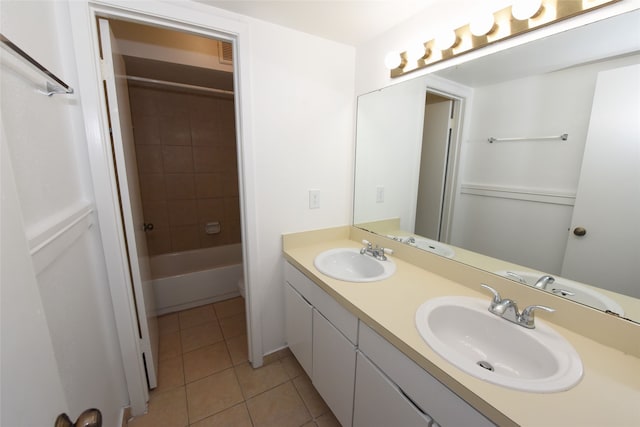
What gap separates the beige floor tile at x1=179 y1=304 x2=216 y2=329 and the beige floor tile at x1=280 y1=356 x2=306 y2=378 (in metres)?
0.81

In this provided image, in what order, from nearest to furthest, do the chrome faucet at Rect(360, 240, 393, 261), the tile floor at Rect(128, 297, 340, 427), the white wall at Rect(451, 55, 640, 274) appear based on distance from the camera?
the white wall at Rect(451, 55, 640, 274) → the tile floor at Rect(128, 297, 340, 427) → the chrome faucet at Rect(360, 240, 393, 261)

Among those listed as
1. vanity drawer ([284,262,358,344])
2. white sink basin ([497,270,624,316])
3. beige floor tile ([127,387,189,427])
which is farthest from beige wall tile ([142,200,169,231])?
white sink basin ([497,270,624,316])

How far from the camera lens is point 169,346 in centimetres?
193

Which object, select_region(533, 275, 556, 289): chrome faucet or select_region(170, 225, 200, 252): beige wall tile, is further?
select_region(170, 225, 200, 252): beige wall tile

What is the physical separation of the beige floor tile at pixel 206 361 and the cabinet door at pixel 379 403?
→ 1.05m

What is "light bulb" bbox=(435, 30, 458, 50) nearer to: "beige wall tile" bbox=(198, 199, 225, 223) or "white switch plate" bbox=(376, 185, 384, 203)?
"white switch plate" bbox=(376, 185, 384, 203)

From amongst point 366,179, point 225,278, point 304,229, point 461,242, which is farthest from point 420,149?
point 225,278

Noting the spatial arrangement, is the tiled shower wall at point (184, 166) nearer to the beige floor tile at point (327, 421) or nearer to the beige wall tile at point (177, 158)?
the beige wall tile at point (177, 158)

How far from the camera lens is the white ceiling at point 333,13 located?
1.24 meters

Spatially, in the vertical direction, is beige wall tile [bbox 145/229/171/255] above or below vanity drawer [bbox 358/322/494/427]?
below

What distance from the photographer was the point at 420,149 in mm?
1491

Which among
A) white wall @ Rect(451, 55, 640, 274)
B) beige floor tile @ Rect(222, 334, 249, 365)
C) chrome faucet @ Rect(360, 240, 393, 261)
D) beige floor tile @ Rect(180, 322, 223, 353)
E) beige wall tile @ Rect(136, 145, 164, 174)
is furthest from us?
beige wall tile @ Rect(136, 145, 164, 174)

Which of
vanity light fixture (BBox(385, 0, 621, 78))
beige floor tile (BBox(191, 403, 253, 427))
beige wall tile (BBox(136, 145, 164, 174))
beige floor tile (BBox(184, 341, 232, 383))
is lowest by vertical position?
beige floor tile (BBox(191, 403, 253, 427))

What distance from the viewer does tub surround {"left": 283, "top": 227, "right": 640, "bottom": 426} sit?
0.61 metres
